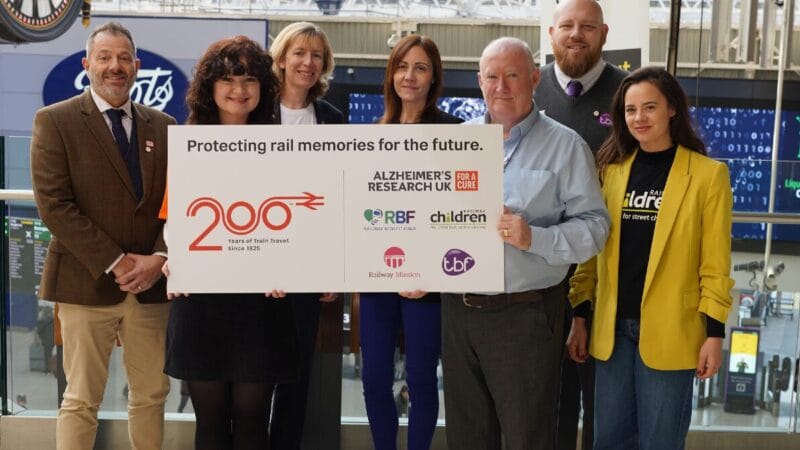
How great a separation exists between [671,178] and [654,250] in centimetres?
20

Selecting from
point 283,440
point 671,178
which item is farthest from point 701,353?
point 283,440

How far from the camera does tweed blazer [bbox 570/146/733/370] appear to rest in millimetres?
2381

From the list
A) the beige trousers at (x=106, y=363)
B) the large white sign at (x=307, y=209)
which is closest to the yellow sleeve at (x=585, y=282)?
the large white sign at (x=307, y=209)

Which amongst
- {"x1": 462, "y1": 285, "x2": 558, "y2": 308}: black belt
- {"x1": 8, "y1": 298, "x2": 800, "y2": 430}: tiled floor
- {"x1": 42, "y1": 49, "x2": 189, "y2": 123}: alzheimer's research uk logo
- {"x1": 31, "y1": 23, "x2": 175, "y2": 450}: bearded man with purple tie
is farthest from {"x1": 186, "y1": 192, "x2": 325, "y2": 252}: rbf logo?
{"x1": 42, "y1": 49, "x2": 189, "y2": 123}: alzheimer's research uk logo

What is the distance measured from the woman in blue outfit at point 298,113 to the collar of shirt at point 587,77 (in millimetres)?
794

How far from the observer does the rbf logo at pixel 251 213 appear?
247cm

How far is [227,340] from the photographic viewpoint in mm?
2529

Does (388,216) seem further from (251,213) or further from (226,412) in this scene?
(226,412)

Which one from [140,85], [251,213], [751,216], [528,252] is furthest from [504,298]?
[140,85]

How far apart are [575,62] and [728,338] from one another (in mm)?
1415

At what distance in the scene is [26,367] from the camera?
3.77 m

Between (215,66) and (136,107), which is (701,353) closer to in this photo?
(215,66)

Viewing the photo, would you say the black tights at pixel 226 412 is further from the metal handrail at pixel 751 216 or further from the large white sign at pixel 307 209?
the metal handrail at pixel 751 216

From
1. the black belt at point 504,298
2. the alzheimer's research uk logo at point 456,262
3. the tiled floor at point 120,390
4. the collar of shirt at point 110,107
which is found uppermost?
the collar of shirt at point 110,107
